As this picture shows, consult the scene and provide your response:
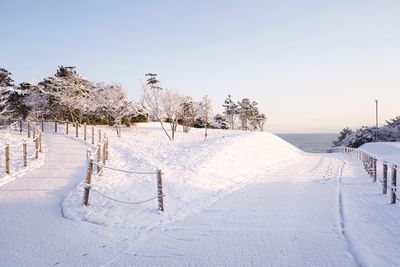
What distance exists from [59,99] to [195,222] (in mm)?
31814

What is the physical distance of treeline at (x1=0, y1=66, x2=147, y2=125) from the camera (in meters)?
35.1

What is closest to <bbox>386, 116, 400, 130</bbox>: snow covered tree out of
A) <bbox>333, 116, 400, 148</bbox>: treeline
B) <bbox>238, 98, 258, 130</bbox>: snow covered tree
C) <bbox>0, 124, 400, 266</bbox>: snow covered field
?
<bbox>333, 116, 400, 148</bbox>: treeline

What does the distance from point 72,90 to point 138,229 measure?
3208 centimetres

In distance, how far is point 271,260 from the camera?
5.52 metres

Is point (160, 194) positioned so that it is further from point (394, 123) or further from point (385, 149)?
point (394, 123)

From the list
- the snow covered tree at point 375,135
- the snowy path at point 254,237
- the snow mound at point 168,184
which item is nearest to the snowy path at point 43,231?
the snow mound at point 168,184

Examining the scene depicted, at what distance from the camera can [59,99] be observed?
3491cm

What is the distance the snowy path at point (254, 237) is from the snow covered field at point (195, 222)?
0.02 m

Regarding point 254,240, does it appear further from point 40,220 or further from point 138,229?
point 40,220

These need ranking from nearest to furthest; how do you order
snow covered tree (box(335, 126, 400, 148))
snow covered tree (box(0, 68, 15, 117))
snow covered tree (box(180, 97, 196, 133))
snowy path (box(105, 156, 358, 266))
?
snowy path (box(105, 156, 358, 266)) → snow covered tree (box(0, 68, 15, 117)) → snow covered tree (box(335, 126, 400, 148)) → snow covered tree (box(180, 97, 196, 133))

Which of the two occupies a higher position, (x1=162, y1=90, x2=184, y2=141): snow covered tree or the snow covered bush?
(x1=162, y1=90, x2=184, y2=141): snow covered tree

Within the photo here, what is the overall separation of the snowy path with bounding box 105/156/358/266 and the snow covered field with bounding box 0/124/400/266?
0.02 m

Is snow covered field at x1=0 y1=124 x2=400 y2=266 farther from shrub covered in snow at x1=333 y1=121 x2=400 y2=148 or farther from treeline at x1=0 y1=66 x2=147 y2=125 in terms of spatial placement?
shrub covered in snow at x1=333 y1=121 x2=400 y2=148

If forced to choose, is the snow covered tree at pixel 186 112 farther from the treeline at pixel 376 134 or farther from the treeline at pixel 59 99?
the treeline at pixel 376 134
